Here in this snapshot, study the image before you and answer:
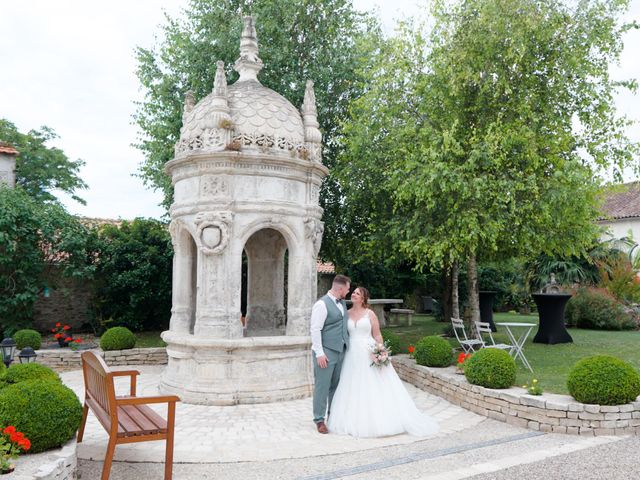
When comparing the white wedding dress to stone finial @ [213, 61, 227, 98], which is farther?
stone finial @ [213, 61, 227, 98]

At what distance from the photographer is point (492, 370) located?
766 cm

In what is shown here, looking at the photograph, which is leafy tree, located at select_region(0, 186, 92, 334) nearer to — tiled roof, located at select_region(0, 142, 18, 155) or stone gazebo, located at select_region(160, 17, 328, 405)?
tiled roof, located at select_region(0, 142, 18, 155)

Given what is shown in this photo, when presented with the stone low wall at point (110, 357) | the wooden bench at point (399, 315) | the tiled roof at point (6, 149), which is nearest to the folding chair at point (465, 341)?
the stone low wall at point (110, 357)

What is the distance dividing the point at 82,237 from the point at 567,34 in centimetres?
1244

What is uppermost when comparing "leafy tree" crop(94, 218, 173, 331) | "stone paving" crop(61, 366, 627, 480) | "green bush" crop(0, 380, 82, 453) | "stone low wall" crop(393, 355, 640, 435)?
"leafy tree" crop(94, 218, 173, 331)

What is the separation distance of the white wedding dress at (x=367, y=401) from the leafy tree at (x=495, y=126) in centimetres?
425

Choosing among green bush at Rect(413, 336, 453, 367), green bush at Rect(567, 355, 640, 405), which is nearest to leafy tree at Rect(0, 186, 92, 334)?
green bush at Rect(413, 336, 453, 367)

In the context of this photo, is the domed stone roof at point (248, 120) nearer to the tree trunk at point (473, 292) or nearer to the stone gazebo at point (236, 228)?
the stone gazebo at point (236, 228)

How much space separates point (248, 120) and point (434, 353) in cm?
510

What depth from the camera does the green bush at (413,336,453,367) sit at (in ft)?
30.7

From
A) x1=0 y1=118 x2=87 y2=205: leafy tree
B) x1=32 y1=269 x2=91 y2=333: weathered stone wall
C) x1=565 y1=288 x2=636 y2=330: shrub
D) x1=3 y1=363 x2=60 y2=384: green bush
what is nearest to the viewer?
x1=3 y1=363 x2=60 y2=384: green bush

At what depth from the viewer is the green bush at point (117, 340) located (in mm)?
11461

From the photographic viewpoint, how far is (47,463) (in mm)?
4336

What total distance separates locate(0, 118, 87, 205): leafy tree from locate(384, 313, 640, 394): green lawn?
17667 millimetres
